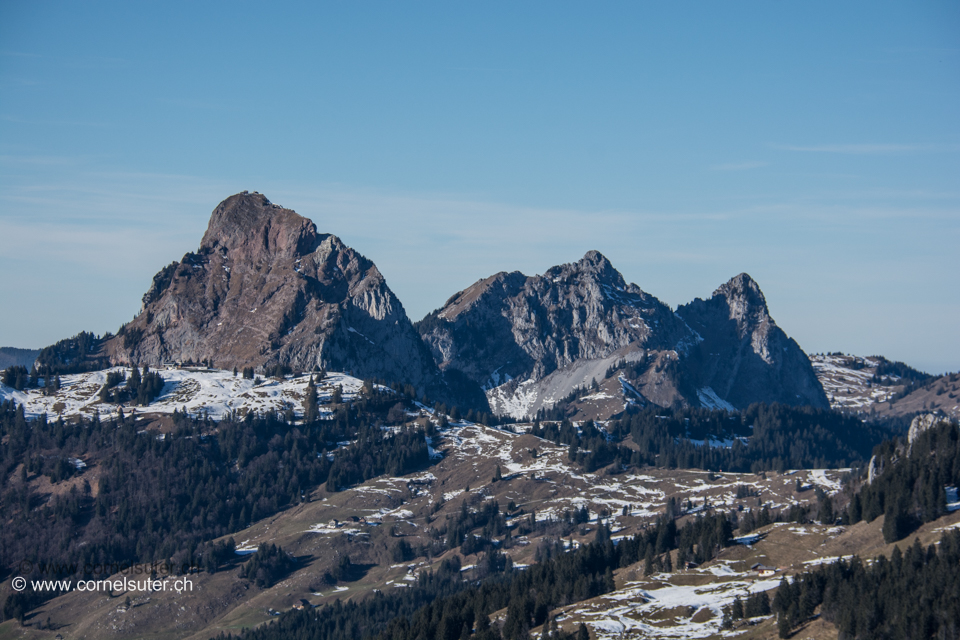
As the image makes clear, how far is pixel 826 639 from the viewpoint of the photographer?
198 meters

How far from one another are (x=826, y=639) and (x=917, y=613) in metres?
16.2

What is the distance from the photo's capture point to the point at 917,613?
638ft
